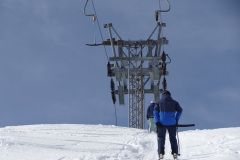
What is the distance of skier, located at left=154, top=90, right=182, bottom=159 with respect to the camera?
7551 millimetres

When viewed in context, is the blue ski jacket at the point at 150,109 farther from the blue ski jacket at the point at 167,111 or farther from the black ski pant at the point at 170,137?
the black ski pant at the point at 170,137

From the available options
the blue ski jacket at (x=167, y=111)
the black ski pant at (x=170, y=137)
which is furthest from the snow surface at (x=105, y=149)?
the blue ski jacket at (x=167, y=111)

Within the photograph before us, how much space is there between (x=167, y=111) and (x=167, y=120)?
0.21m

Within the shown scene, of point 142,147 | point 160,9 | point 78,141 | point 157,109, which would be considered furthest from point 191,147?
point 160,9

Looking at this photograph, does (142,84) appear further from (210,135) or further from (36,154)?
(36,154)

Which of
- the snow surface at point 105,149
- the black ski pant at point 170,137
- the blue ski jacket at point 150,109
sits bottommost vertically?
the snow surface at point 105,149

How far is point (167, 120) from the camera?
7.55 m

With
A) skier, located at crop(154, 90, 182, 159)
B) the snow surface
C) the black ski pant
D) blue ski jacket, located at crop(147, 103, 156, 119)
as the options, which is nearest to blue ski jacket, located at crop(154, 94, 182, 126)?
skier, located at crop(154, 90, 182, 159)

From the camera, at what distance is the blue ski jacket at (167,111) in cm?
756

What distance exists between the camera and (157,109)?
7688 mm

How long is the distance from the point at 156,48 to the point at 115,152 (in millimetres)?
15766

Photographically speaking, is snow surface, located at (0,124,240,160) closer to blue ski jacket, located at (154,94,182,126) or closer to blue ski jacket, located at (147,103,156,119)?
blue ski jacket, located at (154,94,182,126)

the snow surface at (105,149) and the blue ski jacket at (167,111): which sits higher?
the blue ski jacket at (167,111)

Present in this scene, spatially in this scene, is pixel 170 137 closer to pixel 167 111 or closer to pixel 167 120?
pixel 167 120
